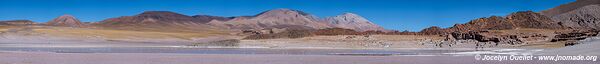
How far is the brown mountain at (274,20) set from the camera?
156 m

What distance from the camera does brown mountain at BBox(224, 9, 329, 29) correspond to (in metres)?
156

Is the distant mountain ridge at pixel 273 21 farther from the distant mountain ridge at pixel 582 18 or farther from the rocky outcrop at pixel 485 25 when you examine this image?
the rocky outcrop at pixel 485 25

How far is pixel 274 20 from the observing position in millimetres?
170375

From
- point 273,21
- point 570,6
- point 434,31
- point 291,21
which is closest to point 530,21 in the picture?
point 434,31

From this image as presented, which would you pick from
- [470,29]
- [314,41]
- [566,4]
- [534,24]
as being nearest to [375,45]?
[314,41]

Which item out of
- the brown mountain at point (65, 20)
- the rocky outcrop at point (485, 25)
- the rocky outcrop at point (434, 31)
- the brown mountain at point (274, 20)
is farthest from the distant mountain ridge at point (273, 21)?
the rocky outcrop at point (485, 25)

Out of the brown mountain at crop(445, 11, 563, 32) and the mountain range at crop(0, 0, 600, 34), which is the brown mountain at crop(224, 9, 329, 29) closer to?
the mountain range at crop(0, 0, 600, 34)

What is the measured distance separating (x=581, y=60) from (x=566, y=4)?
191ft

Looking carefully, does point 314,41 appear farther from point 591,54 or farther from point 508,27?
point 591,54

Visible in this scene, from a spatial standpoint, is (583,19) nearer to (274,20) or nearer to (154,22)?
(154,22)

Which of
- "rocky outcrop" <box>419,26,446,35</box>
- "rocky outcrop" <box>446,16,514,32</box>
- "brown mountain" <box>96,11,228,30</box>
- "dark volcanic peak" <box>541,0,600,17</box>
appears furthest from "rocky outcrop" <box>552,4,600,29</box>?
"brown mountain" <box>96,11,228,30</box>

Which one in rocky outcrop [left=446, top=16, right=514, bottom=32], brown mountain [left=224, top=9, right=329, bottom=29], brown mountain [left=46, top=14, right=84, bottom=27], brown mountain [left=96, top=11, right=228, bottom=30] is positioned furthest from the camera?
brown mountain [left=224, top=9, right=329, bottom=29]

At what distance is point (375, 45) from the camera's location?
4050 centimetres

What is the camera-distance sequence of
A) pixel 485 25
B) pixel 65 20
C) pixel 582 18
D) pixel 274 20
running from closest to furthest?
pixel 485 25 → pixel 582 18 → pixel 65 20 → pixel 274 20
